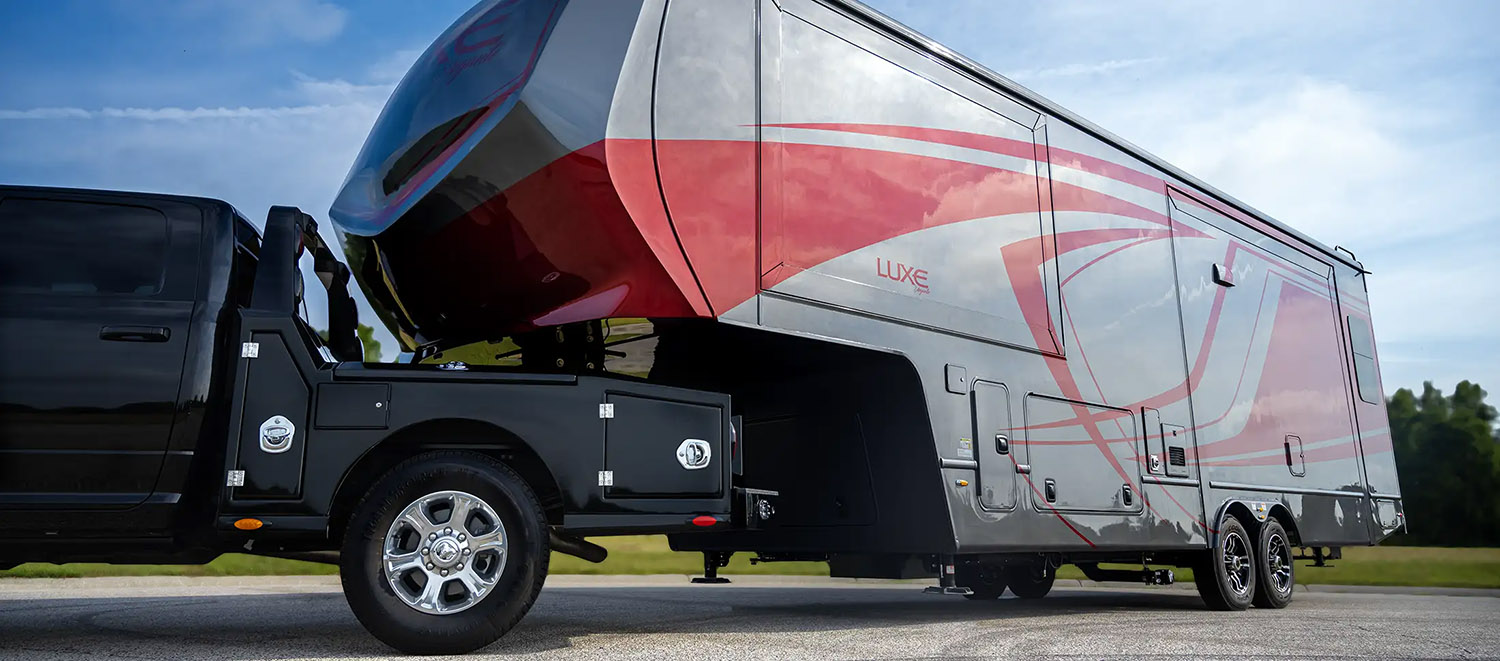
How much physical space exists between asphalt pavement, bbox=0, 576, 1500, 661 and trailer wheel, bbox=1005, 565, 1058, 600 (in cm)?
20

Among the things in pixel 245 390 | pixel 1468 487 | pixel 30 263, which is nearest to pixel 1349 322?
pixel 245 390

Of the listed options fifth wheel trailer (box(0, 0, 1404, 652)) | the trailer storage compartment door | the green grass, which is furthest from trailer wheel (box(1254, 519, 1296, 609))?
the green grass

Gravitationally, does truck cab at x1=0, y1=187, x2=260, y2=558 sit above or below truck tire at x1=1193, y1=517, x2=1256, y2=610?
above

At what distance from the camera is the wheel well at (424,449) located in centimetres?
461

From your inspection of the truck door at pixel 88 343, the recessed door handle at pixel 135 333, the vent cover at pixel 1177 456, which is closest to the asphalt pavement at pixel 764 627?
the truck door at pixel 88 343

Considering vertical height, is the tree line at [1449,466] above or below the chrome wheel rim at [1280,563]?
above

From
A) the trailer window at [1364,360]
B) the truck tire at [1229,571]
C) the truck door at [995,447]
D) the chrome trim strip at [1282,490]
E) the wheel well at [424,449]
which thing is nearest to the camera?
the wheel well at [424,449]

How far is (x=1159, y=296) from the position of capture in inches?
318

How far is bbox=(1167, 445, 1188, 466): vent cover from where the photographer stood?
772 cm

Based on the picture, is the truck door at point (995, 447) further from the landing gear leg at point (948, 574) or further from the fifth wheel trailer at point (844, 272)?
the landing gear leg at point (948, 574)

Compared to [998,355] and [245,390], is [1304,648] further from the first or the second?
[245,390]

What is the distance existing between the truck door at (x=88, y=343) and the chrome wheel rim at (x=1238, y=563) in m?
7.75

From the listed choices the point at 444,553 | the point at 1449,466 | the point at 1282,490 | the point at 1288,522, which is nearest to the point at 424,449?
the point at 444,553

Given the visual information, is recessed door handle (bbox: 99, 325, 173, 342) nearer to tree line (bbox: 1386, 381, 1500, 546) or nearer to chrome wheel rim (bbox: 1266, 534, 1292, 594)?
chrome wheel rim (bbox: 1266, 534, 1292, 594)
